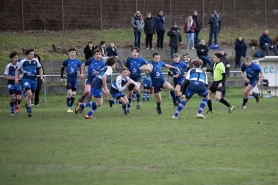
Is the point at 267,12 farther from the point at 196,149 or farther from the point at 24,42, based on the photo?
the point at 196,149

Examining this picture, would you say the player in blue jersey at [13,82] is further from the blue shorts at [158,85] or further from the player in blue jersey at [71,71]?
the blue shorts at [158,85]

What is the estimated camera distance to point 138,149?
1322 cm

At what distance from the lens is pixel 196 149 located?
13414mm

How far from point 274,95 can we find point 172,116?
13.2m

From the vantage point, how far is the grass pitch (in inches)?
417

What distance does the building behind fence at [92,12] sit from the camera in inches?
1420

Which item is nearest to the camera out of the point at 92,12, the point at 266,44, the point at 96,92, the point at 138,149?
the point at 138,149

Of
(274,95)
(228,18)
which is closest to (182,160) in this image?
(274,95)

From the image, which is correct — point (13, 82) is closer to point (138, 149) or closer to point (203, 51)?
point (138, 149)

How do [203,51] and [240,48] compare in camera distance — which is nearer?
[203,51]

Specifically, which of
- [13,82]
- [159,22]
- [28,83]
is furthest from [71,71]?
[159,22]

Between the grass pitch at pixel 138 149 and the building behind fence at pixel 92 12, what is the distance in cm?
1571

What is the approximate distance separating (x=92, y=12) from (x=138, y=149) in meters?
25.7

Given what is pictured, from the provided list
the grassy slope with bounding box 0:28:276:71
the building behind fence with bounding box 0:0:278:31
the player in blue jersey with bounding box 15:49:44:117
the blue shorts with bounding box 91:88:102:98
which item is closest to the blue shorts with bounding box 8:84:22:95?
the player in blue jersey with bounding box 15:49:44:117
